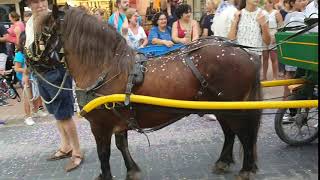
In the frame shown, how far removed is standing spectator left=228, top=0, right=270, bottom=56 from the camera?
596 cm

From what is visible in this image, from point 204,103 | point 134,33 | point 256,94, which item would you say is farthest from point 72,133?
point 134,33

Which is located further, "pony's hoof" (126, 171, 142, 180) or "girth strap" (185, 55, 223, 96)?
"pony's hoof" (126, 171, 142, 180)

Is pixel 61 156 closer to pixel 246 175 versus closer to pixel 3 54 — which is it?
pixel 246 175

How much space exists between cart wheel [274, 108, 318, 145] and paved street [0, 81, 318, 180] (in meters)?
0.11

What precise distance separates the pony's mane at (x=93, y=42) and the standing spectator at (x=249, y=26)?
2.81 meters

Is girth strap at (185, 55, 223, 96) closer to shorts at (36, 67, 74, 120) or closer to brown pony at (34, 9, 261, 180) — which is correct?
brown pony at (34, 9, 261, 180)

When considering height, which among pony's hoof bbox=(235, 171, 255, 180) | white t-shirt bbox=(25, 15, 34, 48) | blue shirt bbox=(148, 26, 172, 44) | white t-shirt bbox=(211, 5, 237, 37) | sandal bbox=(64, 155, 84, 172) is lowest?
sandal bbox=(64, 155, 84, 172)

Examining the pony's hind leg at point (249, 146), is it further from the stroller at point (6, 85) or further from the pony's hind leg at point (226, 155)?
the stroller at point (6, 85)

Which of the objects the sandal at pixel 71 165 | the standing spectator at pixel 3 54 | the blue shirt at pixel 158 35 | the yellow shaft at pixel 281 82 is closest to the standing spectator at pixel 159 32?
the blue shirt at pixel 158 35

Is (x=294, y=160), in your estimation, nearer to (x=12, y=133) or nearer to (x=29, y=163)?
(x=29, y=163)

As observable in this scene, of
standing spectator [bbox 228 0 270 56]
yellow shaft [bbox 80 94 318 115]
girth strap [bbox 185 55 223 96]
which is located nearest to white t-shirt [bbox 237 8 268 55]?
standing spectator [bbox 228 0 270 56]

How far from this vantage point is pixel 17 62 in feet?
22.9

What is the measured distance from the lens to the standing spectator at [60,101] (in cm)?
432

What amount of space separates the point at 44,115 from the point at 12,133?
41.7 inches
